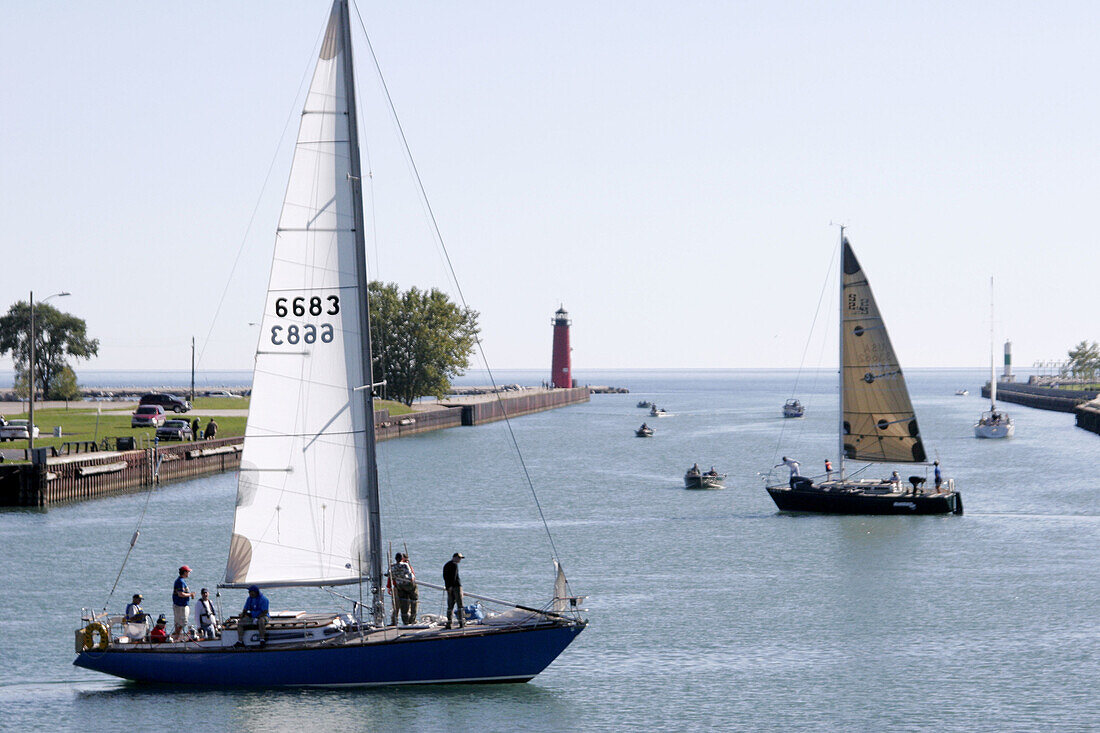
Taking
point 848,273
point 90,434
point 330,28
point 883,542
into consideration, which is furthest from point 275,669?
point 90,434

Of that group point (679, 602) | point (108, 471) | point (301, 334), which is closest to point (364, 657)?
point (301, 334)

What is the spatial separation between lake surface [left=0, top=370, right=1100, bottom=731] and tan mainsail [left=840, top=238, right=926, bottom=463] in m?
4.07

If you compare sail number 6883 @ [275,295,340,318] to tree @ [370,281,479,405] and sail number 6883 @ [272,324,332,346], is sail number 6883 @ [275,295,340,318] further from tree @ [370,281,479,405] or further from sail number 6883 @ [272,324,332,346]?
tree @ [370,281,479,405]

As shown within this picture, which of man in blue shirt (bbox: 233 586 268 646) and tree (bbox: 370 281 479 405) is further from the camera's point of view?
tree (bbox: 370 281 479 405)

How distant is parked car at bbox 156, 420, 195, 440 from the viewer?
9419cm

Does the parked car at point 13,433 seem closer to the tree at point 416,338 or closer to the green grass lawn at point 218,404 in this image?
the green grass lawn at point 218,404

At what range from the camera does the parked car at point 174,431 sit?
3708 inches

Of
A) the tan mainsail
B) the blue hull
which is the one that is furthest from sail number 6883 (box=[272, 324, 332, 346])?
the tan mainsail

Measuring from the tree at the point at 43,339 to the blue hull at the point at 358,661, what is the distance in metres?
134

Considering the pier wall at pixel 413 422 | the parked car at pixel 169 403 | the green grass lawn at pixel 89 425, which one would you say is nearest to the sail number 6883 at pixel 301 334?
the green grass lawn at pixel 89 425

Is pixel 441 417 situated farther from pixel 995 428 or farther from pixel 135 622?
pixel 135 622

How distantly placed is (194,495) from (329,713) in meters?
48.6

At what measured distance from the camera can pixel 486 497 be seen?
78.1m

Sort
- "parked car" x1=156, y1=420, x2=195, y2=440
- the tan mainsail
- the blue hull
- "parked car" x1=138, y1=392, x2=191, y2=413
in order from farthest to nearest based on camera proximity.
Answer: "parked car" x1=138, y1=392, x2=191, y2=413, "parked car" x1=156, y1=420, x2=195, y2=440, the tan mainsail, the blue hull
